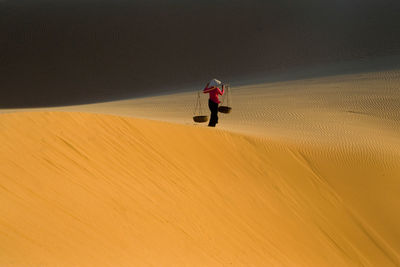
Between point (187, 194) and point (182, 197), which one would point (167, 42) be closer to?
point (187, 194)

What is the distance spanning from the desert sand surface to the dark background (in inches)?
885

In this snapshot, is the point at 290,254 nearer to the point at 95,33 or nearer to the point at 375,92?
the point at 375,92

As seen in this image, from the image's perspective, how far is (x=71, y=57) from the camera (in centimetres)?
4069

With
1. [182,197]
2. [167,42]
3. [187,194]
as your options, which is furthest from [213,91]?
[167,42]

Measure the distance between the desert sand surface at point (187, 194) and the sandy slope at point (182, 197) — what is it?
2 centimetres

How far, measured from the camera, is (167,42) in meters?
41.6

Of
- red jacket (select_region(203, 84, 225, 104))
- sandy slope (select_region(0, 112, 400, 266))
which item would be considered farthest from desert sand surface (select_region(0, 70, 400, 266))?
red jacket (select_region(203, 84, 225, 104))

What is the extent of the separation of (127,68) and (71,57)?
13.6ft

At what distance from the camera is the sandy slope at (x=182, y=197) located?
22.3ft

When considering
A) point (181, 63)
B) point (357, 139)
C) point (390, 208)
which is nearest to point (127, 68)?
point (181, 63)

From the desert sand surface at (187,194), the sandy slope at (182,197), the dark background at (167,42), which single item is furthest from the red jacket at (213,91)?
the dark background at (167,42)

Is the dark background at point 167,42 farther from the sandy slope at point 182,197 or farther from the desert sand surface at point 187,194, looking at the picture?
the sandy slope at point 182,197

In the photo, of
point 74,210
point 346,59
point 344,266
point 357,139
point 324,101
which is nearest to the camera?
point 74,210

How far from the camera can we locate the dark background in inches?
1458
